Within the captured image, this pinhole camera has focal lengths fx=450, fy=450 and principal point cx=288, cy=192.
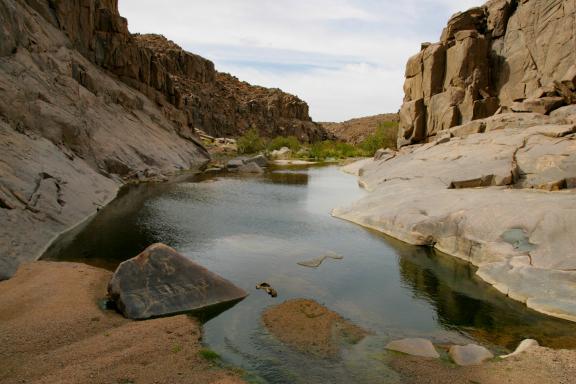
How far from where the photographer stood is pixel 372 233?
20.4 meters

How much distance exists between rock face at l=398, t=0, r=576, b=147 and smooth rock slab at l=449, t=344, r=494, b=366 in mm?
25376

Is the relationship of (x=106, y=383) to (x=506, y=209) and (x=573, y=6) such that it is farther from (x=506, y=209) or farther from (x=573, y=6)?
(x=573, y=6)

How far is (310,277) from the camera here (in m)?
14.5

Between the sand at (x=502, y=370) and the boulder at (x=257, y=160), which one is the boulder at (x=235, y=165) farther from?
the sand at (x=502, y=370)

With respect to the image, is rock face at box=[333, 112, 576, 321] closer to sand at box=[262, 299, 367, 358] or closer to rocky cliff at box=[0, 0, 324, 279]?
sand at box=[262, 299, 367, 358]

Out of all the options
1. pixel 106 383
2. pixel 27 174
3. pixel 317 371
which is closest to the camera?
pixel 106 383

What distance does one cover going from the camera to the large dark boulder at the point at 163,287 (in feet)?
36.0

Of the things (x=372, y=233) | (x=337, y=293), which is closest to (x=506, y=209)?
(x=372, y=233)

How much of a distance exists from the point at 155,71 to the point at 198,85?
184 feet

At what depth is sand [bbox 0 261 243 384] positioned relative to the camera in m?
7.79

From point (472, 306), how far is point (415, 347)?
3.70 m

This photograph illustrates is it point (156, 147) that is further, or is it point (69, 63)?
point (156, 147)

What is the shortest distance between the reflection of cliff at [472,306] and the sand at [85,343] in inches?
254

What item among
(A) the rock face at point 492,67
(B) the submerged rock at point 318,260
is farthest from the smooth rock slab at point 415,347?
(A) the rock face at point 492,67
